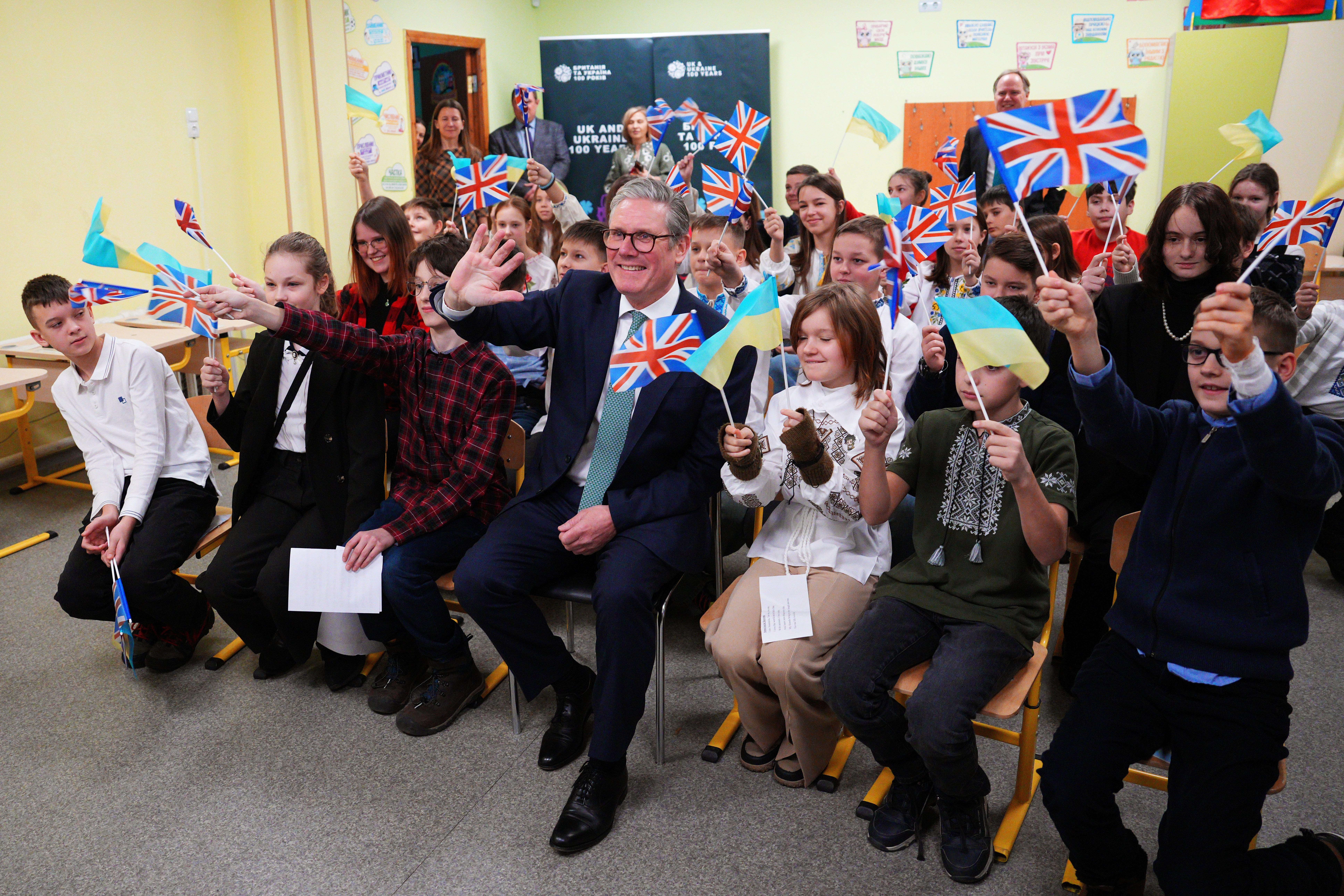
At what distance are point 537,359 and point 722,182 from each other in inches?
40.0

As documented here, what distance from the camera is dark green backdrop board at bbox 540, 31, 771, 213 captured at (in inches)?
293

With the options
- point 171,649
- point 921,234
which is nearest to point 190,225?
point 171,649

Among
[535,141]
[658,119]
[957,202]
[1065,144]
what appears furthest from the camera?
[535,141]

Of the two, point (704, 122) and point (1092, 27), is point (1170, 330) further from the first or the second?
point (1092, 27)

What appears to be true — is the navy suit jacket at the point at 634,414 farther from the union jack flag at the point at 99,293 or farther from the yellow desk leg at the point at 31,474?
the yellow desk leg at the point at 31,474

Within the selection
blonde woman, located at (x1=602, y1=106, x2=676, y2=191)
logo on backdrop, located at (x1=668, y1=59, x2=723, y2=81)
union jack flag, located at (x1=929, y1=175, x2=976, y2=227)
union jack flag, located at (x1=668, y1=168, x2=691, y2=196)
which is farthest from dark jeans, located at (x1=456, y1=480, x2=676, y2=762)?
logo on backdrop, located at (x1=668, y1=59, x2=723, y2=81)

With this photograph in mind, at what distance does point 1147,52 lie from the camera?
22.5ft

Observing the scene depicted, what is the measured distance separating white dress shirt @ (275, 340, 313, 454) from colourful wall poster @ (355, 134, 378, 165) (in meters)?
3.80

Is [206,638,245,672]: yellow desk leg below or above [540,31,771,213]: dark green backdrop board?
below

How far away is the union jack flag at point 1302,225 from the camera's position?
294cm

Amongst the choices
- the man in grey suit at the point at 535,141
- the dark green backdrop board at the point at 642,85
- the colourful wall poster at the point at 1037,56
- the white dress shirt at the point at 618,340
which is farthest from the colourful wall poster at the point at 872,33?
the white dress shirt at the point at 618,340

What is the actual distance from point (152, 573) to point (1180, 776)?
2653 mm

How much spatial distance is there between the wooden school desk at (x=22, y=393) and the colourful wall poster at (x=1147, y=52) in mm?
7293

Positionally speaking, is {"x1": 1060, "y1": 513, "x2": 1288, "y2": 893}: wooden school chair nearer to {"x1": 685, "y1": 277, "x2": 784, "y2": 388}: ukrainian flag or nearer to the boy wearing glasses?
the boy wearing glasses
